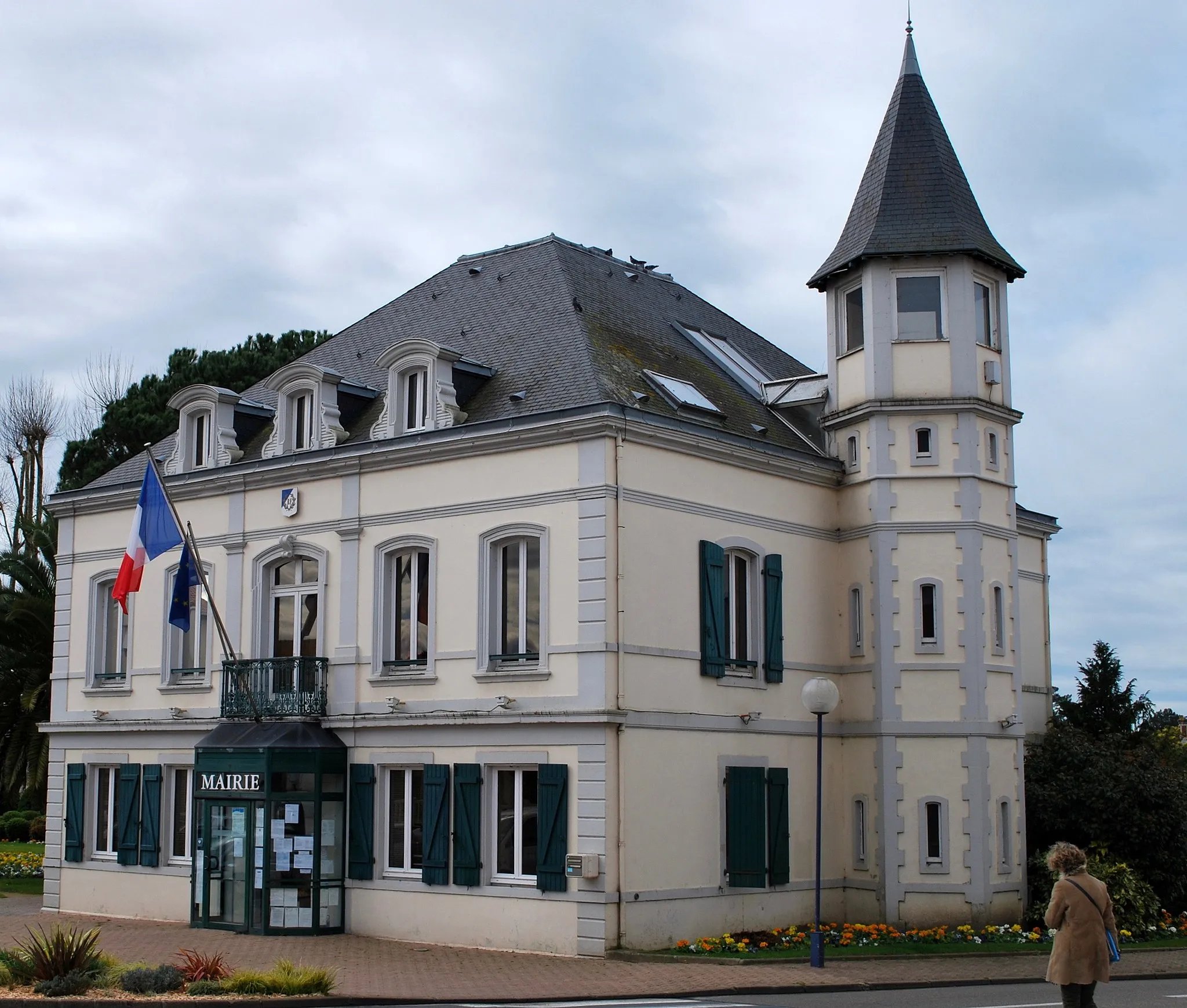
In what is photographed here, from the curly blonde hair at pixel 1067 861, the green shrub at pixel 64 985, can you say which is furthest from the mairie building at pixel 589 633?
the curly blonde hair at pixel 1067 861

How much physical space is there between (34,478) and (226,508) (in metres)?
35.6

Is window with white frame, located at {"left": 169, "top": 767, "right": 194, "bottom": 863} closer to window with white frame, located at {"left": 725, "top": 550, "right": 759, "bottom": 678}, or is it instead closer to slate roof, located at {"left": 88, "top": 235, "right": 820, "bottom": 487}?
slate roof, located at {"left": 88, "top": 235, "right": 820, "bottom": 487}

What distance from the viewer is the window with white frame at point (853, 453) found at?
83.3 feet

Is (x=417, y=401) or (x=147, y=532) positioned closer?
(x=417, y=401)

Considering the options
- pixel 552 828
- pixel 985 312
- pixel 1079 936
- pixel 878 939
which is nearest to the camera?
pixel 1079 936

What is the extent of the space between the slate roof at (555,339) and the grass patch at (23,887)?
360 inches

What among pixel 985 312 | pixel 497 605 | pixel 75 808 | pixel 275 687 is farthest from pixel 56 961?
pixel 985 312

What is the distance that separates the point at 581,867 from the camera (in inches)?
810

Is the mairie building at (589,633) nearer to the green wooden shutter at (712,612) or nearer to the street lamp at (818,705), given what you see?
the green wooden shutter at (712,612)

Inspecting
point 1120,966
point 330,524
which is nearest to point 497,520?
point 330,524

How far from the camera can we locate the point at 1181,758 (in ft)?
102

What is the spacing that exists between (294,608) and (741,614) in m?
7.53

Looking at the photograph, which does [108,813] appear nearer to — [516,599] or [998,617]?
[516,599]

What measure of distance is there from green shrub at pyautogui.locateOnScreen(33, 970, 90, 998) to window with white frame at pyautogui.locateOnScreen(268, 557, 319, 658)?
9.06m
